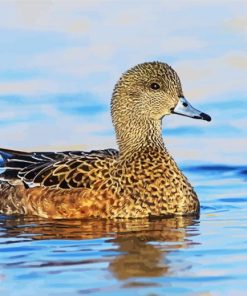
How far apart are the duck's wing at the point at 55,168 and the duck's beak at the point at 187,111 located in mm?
804

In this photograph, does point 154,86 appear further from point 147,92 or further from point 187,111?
point 187,111

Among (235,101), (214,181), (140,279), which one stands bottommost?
(140,279)

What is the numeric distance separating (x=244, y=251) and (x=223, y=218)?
6.20ft

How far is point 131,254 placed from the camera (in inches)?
462

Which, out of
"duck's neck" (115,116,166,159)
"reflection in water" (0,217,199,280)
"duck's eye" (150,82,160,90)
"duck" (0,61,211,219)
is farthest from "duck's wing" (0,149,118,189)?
"duck's eye" (150,82,160,90)

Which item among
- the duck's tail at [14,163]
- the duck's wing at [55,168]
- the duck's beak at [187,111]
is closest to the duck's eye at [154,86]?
the duck's beak at [187,111]

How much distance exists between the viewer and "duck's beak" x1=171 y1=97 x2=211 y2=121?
14039 millimetres

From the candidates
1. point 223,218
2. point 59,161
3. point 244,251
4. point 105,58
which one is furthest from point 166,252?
point 105,58

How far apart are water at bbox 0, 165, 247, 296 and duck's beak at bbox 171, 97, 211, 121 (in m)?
0.89

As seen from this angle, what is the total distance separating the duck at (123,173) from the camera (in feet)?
45.5

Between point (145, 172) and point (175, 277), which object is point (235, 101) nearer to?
point (145, 172)

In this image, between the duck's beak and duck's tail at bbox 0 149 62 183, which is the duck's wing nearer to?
duck's tail at bbox 0 149 62 183

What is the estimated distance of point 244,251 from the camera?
11609 mm

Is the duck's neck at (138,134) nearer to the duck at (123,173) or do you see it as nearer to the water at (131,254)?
the duck at (123,173)
